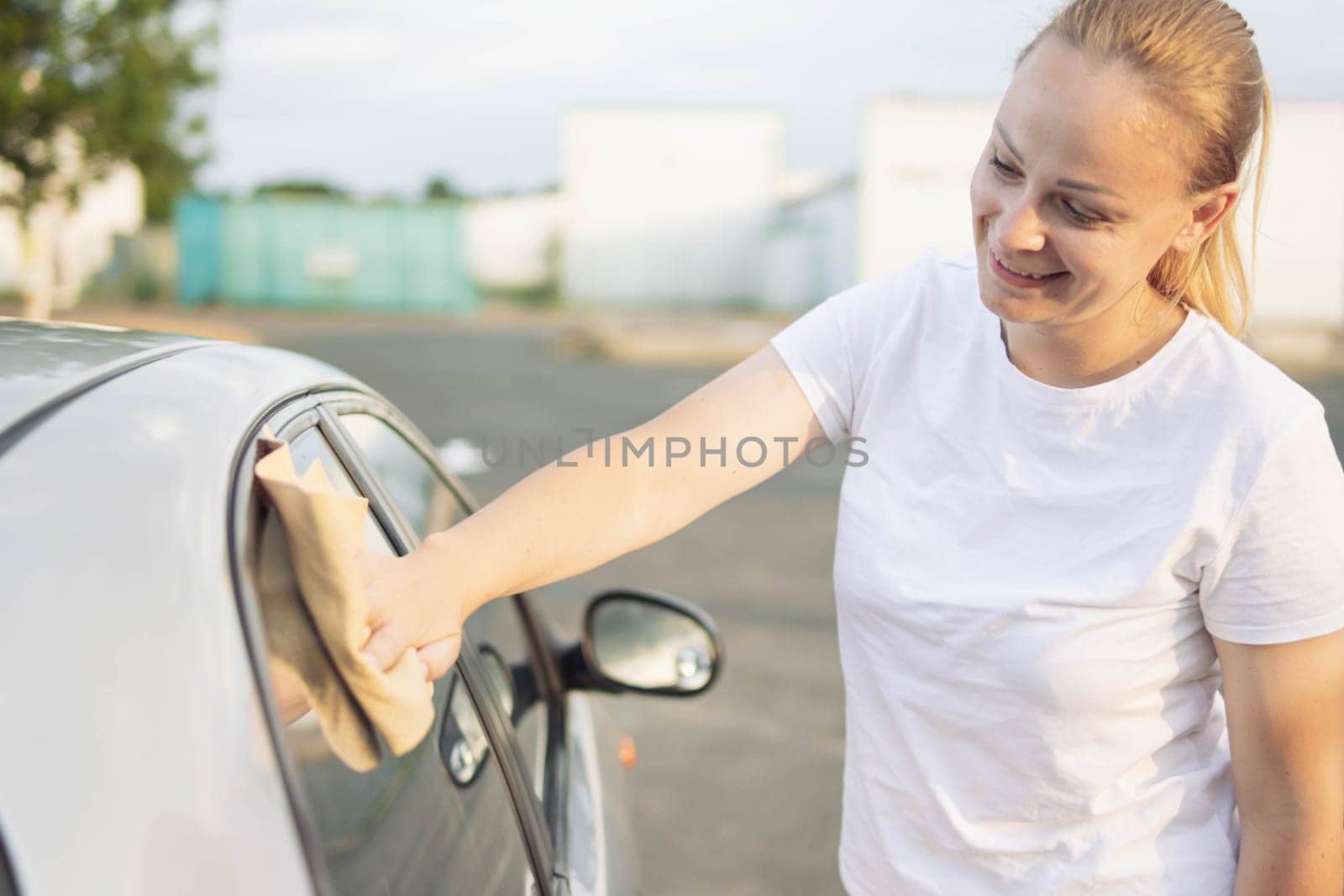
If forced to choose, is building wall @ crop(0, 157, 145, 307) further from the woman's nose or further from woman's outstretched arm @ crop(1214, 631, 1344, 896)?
woman's outstretched arm @ crop(1214, 631, 1344, 896)

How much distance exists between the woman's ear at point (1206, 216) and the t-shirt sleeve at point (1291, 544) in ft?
0.73

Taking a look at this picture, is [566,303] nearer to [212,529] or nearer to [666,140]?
[666,140]

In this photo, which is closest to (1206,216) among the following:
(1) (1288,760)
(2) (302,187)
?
(1) (1288,760)

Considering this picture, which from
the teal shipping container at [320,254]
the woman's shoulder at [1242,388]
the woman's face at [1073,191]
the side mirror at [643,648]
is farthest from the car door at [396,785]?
the teal shipping container at [320,254]

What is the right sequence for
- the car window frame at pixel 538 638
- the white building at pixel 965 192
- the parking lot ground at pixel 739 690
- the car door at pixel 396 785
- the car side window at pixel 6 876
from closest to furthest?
the car side window at pixel 6 876 < the car door at pixel 396 785 < the car window frame at pixel 538 638 < the parking lot ground at pixel 739 690 < the white building at pixel 965 192

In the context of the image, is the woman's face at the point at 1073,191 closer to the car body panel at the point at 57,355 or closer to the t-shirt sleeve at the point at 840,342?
the t-shirt sleeve at the point at 840,342

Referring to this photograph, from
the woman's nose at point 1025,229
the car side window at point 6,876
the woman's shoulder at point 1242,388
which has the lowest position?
the car side window at point 6,876

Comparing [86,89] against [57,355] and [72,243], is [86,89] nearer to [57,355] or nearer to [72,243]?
[57,355]

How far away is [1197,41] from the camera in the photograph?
1252mm

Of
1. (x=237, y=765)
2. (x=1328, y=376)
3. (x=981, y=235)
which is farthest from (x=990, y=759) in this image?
(x=1328, y=376)

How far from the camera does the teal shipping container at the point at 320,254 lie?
3145 centimetres

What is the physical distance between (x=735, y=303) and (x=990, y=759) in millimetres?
37916

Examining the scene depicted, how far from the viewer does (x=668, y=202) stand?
37.8 meters

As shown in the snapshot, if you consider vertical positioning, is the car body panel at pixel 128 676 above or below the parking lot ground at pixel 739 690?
above
